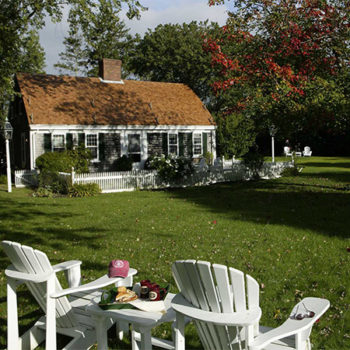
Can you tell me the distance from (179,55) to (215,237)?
1368 inches

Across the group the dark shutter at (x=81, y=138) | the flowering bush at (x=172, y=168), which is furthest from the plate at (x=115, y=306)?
the dark shutter at (x=81, y=138)

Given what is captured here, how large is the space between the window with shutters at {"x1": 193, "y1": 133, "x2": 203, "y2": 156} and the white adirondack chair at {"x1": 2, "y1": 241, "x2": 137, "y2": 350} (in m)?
23.2

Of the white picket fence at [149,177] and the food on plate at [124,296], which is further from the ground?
the food on plate at [124,296]

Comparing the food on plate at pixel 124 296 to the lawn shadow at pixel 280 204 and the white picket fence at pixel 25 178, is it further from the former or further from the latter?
the white picket fence at pixel 25 178

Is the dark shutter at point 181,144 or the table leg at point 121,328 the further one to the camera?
the dark shutter at point 181,144

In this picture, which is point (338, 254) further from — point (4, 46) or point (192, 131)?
point (192, 131)

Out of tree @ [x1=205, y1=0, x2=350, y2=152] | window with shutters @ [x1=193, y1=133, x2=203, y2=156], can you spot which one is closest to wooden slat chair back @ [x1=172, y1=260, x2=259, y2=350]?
tree @ [x1=205, y1=0, x2=350, y2=152]

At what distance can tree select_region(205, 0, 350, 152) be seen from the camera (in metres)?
12.6

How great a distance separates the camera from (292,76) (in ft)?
42.9

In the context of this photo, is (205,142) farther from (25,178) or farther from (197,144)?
(25,178)

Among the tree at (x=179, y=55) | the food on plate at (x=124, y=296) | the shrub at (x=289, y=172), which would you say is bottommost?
the shrub at (x=289, y=172)

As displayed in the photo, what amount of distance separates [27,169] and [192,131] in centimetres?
1080

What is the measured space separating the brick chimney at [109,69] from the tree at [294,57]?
556 inches

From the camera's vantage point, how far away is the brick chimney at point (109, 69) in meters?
27.3
